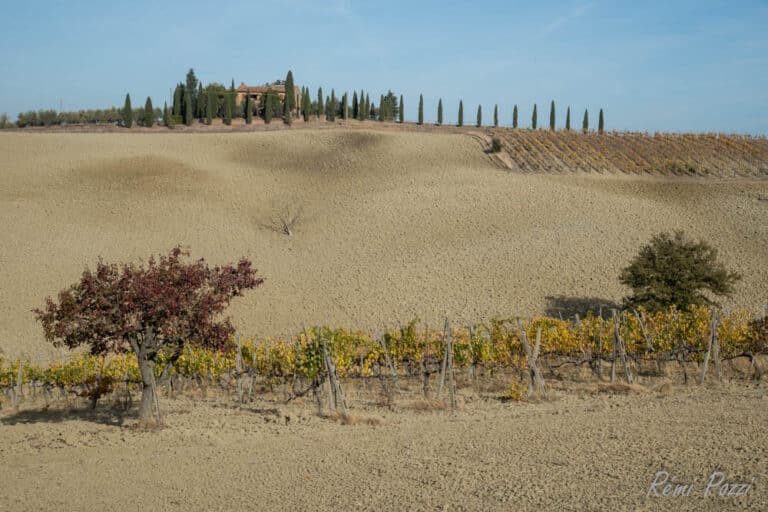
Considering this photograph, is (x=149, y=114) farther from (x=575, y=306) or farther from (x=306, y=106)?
(x=575, y=306)

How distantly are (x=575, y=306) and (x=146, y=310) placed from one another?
22.3m

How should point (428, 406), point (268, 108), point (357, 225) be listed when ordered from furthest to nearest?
point (268, 108)
point (357, 225)
point (428, 406)

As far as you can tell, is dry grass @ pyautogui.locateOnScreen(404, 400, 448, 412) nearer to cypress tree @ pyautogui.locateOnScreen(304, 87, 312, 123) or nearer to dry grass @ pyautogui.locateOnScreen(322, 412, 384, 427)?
dry grass @ pyautogui.locateOnScreen(322, 412, 384, 427)

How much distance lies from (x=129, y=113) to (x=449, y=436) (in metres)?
73.3

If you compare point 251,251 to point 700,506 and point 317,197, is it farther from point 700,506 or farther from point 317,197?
point 700,506

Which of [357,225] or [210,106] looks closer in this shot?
[357,225]

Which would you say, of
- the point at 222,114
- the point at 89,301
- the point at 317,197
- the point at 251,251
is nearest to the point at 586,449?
the point at 89,301

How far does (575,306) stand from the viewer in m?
31.2

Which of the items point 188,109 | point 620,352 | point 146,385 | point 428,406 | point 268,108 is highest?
point 268,108

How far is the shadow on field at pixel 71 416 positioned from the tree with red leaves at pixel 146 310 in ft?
6.96

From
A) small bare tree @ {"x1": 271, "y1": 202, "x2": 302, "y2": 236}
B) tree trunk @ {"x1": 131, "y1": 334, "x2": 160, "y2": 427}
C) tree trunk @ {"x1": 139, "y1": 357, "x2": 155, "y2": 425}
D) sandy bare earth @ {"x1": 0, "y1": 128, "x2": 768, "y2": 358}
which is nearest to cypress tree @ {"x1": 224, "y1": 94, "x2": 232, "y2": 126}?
sandy bare earth @ {"x1": 0, "y1": 128, "x2": 768, "y2": 358}

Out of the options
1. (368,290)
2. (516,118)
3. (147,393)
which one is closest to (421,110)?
(516,118)

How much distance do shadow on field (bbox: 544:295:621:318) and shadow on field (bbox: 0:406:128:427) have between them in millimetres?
19879

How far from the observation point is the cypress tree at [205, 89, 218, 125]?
78200 mm
